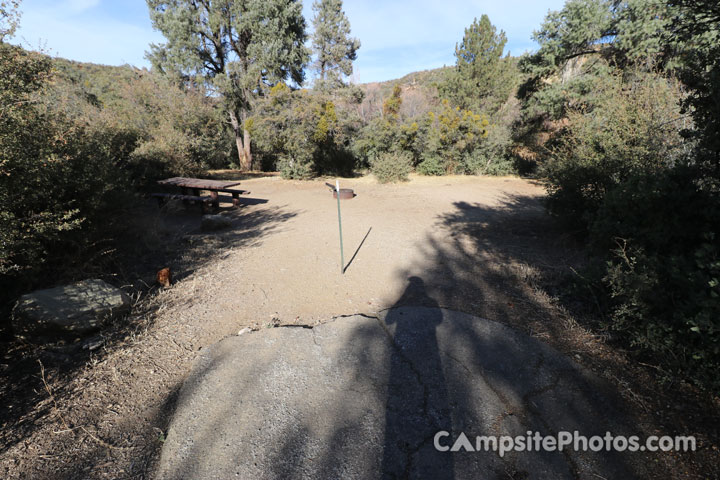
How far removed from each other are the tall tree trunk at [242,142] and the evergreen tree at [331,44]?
658 cm

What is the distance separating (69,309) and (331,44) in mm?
24356

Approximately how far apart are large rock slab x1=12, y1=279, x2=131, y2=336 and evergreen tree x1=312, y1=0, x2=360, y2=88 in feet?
70.1

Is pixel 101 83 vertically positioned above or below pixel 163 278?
above

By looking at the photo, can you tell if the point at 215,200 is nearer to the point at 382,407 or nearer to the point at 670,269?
the point at 382,407

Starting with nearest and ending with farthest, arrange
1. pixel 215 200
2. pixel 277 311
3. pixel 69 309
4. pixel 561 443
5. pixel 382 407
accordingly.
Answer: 1. pixel 561 443
2. pixel 382 407
3. pixel 69 309
4. pixel 277 311
5. pixel 215 200

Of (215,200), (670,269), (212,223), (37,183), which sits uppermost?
(37,183)

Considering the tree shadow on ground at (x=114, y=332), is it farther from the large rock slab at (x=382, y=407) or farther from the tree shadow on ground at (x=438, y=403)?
the tree shadow on ground at (x=438, y=403)

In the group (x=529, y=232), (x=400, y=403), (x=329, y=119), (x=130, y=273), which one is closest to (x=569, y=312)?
(x=400, y=403)

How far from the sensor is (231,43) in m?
18.2

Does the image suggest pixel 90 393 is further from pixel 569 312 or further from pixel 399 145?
pixel 399 145

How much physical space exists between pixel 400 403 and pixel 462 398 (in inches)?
19.2

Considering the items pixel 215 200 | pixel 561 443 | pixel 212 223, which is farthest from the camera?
pixel 215 200

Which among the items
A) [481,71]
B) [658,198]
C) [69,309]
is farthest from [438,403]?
[481,71]

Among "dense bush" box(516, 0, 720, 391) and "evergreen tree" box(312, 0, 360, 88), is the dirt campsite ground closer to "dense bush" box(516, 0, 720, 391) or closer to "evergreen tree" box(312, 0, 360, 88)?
"dense bush" box(516, 0, 720, 391)
